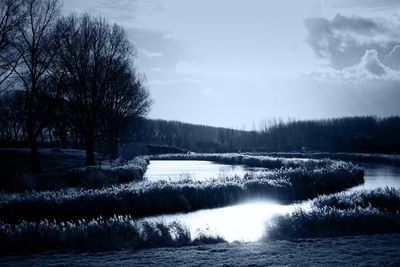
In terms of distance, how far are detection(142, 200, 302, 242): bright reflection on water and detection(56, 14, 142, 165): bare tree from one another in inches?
863

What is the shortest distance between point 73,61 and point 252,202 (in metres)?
22.9

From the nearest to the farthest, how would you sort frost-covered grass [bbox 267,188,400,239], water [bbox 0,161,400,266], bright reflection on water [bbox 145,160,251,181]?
1. water [bbox 0,161,400,266]
2. frost-covered grass [bbox 267,188,400,239]
3. bright reflection on water [bbox 145,160,251,181]

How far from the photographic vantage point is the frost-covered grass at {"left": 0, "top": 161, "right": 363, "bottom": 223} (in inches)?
907

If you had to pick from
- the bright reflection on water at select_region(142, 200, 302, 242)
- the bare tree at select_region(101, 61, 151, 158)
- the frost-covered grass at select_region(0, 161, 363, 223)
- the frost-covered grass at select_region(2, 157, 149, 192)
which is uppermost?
the bare tree at select_region(101, 61, 151, 158)

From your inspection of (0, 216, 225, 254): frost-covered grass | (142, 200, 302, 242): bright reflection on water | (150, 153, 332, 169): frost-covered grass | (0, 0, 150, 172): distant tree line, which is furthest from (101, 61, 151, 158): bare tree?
(0, 216, 225, 254): frost-covered grass

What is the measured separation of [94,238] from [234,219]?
32.7 ft

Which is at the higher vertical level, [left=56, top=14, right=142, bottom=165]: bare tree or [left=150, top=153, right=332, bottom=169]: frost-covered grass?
[left=56, top=14, right=142, bottom=165]: bare tree

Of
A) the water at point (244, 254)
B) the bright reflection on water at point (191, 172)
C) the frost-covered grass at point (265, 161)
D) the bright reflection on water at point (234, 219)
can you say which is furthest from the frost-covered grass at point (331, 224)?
the frost-covered grass at point (265, 161)

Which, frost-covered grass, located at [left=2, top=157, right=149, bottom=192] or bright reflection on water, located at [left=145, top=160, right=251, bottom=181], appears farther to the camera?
bright reflection on water, located at [left=145, top=160, right=251, bottom=181]

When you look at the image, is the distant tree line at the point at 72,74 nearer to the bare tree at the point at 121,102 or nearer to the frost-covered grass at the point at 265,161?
the bare tree at the point at 121,102

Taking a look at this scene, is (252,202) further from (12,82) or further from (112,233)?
(12,82)

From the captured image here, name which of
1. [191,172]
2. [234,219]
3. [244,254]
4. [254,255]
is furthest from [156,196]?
[191,172]

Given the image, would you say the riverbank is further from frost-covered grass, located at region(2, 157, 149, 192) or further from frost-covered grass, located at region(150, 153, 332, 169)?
frost-covered grass, located at region(150, 153, 332, 169)

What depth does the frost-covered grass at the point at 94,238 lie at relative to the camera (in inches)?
534
